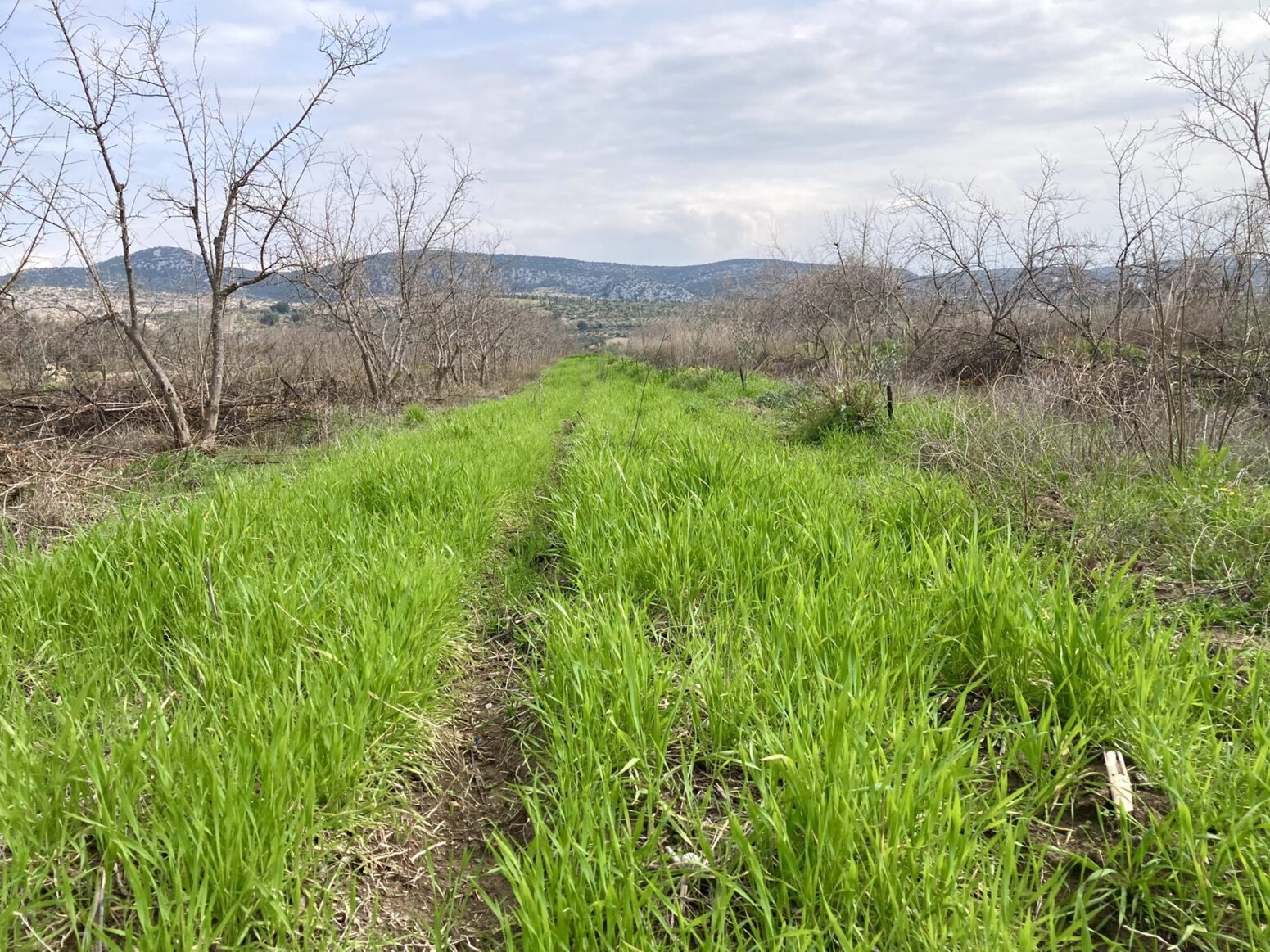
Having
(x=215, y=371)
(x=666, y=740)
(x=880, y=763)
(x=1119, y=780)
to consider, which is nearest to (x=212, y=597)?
(x=666, y=740)

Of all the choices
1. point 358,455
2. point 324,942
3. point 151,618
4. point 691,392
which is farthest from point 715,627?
point 691,392

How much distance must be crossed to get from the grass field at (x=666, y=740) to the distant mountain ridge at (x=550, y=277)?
316 inches

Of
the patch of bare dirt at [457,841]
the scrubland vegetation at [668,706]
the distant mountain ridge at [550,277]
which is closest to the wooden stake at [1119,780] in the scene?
the scrubland vegetation at [668,706]

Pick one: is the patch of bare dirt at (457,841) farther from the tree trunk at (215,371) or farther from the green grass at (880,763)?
the tree trunk at (215,371)

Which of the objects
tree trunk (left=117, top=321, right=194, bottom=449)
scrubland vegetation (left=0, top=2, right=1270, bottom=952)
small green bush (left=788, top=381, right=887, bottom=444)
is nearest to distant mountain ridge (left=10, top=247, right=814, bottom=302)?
tree trunk (left=117, top=321, right=194, bottom=449)

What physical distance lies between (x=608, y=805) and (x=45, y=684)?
206cm

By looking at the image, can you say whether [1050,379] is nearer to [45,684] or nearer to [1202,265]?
[1202,265]

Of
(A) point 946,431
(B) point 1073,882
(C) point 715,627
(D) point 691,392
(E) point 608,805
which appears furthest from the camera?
(D) point 691,392

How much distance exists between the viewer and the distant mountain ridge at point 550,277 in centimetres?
896

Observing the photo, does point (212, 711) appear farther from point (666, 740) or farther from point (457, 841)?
point (666, 740)

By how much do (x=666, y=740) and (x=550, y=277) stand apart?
12200 centimetres

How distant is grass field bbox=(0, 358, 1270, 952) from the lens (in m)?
1.35

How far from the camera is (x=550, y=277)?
117m

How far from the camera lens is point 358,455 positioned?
20.8 ft
